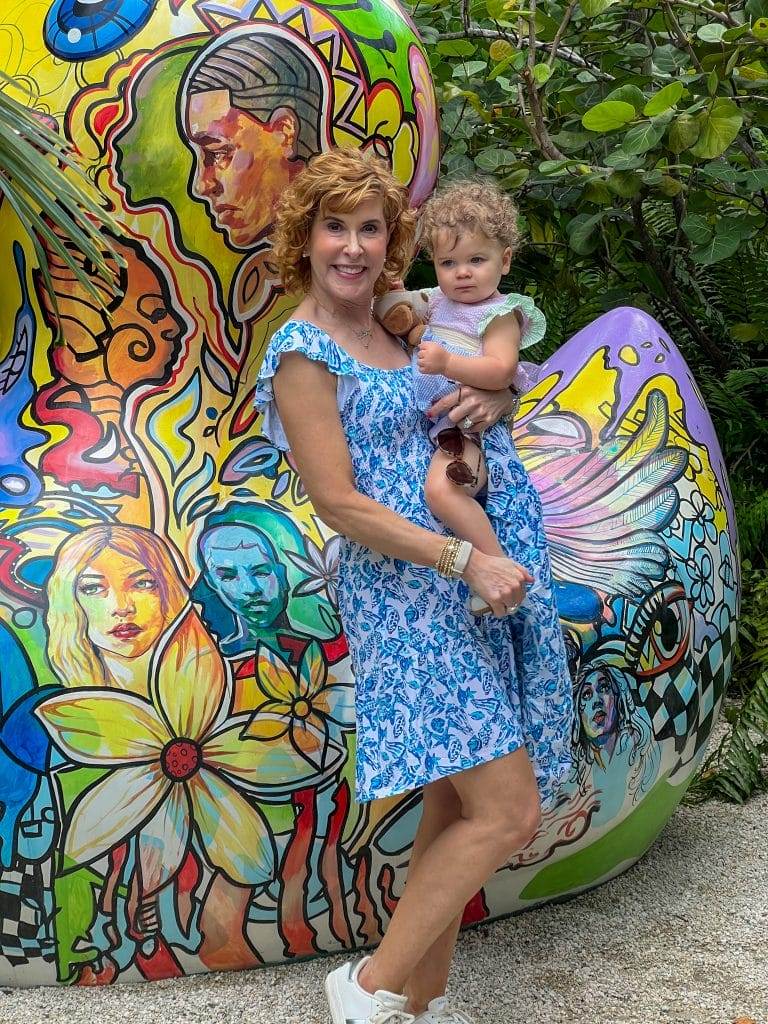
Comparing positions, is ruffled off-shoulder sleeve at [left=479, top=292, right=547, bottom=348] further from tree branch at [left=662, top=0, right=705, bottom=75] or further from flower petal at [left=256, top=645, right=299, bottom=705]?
tree branch at [left=662, top=0, right=705, bottom=75]

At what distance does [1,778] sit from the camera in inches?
111

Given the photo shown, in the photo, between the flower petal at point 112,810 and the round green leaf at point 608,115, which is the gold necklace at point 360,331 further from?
the round green leaf at point 608,115

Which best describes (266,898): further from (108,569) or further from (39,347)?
(39,347)

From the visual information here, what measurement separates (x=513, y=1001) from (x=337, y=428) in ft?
4.80

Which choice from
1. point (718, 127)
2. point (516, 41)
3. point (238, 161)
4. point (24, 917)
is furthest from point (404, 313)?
point (516, 41)

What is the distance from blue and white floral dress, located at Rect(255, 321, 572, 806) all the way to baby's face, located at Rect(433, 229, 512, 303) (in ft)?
0.65

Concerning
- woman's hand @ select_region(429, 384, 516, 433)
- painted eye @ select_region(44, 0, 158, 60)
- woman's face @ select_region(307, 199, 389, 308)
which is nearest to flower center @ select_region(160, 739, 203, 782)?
woman's hand @ select_region(429, 384, 516, 433)

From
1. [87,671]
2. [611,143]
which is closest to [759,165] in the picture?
[611,143]

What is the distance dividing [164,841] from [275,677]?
429mm

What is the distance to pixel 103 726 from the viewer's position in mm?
2867

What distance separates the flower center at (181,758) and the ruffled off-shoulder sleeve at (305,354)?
796 millimetres

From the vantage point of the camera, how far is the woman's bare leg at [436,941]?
2.65m

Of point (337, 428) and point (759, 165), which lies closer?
point (337, 428)

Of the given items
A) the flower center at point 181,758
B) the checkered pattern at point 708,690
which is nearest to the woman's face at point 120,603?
the flower center at point 181,758
